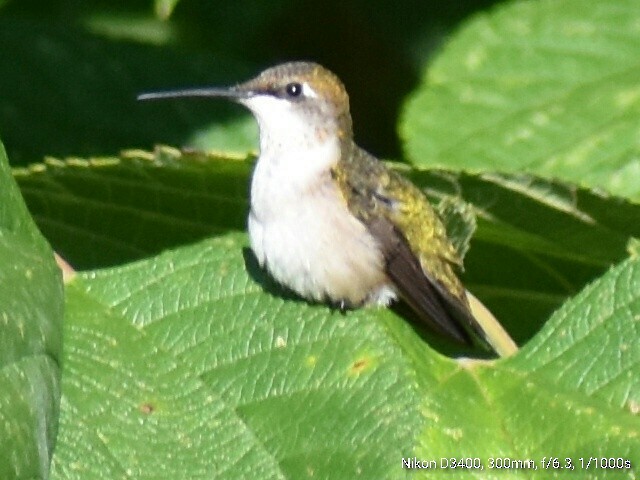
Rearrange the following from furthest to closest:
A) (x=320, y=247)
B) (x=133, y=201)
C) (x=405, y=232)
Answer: (x=405, y=232), (x=320, y=247), (x=133, y=201)

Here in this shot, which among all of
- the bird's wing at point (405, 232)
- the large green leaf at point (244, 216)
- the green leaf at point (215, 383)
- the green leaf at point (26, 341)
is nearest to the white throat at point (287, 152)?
the bird's wing at point (405, 232)

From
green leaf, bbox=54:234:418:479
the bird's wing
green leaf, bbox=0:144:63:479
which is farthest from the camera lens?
the bird's wing

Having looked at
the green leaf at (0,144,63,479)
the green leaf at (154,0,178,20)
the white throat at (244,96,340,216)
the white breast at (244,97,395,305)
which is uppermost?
the green leaf at (154,0,178,20)

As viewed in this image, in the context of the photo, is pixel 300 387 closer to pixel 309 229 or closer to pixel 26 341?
pixel 26 341

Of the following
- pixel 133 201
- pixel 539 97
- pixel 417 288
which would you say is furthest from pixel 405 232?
pixel 133 201

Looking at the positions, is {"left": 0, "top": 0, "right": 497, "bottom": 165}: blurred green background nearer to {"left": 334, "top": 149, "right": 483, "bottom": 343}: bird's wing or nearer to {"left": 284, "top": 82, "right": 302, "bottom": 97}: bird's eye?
{"left": 284, "top": 82, "right": 302, "bottom": 97}: bird's eye

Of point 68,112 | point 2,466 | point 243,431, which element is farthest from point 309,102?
point 2,466

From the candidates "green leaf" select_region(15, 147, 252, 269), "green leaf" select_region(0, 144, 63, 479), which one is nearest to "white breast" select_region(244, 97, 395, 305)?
"green leaf" select_region(15, 147, 252, 269)
